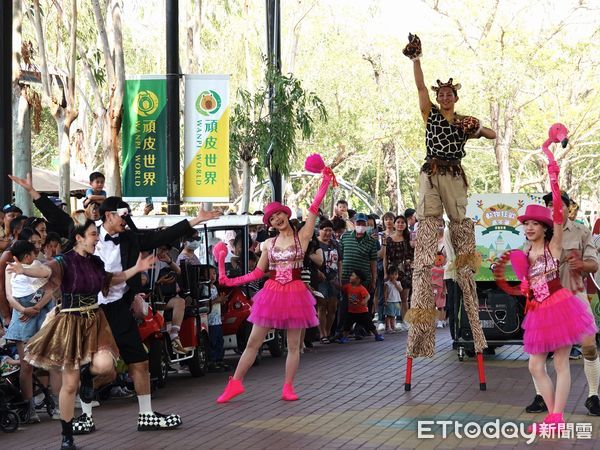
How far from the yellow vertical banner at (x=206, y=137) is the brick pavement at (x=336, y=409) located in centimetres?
330

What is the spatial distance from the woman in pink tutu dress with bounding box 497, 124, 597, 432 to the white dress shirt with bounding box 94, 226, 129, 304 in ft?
11.0

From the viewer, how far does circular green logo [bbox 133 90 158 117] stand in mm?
17828

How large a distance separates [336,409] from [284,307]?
1.18 metres

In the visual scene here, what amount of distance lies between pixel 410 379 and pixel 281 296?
189 cm

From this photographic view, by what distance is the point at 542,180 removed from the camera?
46938mm


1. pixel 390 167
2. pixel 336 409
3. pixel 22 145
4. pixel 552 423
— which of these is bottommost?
pixel 336 409

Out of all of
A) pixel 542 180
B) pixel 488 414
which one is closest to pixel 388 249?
pixel 488 414

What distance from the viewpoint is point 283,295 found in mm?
12172

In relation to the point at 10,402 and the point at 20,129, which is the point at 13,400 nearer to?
the point at 10,402

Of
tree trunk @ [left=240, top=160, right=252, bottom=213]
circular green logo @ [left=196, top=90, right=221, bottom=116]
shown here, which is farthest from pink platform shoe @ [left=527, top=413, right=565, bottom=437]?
tree trunk @ [left=240, top=160, right=252, bottom=213]

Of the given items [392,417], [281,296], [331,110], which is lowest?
[392,417]

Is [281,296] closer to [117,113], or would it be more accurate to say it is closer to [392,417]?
[392,417]

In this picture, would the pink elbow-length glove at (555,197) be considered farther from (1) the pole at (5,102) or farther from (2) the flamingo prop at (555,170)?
(1) the pole at (5,102)

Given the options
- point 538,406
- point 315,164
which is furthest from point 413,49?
point 538,406
